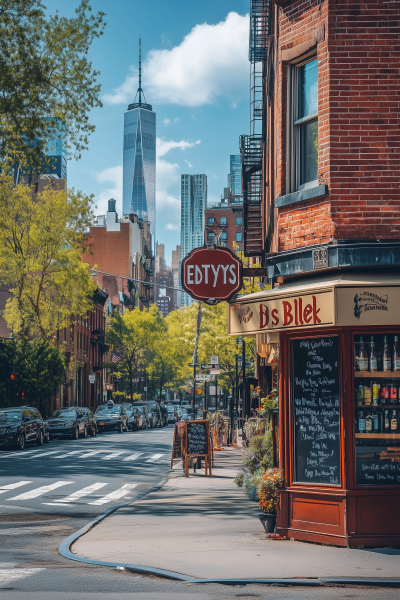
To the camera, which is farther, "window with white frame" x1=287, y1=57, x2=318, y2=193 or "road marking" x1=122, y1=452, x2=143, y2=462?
"road marking" x1=122, y1=452, x2=143, y2=462

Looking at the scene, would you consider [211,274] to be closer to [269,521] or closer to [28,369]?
[269,521]

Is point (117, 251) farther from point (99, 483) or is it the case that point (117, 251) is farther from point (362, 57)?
point (362, 57)

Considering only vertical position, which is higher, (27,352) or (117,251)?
(117,251)

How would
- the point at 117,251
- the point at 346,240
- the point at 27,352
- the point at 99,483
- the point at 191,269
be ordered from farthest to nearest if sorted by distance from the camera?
the point at 117,251 < the point at 27,352 < the point at 99,483 < the point at 191,269 < the point at 346,240

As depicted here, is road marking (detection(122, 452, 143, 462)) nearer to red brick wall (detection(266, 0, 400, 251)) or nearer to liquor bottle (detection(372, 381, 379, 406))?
liquor bottle (detection(372, 381, 379, 406))

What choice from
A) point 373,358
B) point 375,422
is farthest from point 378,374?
point 375,422

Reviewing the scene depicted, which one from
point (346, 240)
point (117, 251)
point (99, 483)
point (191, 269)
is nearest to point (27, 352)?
point (99, 483)

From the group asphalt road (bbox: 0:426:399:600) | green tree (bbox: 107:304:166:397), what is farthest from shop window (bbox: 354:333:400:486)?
green tree (bbox: 107:304:166:397)

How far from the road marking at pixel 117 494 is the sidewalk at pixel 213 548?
1.23m

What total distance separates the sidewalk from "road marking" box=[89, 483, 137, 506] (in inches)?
48.6

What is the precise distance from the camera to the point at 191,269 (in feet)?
38.8

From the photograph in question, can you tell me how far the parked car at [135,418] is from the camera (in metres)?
50.3

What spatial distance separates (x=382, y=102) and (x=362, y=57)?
67cm

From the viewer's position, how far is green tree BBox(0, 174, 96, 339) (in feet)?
136
